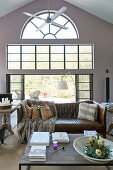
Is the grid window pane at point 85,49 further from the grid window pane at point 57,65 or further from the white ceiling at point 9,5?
the white ceiling at point 9,5

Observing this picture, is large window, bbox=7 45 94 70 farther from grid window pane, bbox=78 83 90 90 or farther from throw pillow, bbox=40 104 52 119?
throw pillow, bbox=40 104 52 119

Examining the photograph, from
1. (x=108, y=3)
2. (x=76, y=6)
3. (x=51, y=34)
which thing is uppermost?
(x=76, y=6)

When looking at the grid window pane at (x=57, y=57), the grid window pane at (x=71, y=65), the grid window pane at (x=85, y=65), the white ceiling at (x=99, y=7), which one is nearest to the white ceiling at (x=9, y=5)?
the white ceiling at (x=99, y=7)

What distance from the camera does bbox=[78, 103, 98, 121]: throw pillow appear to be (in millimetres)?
3353

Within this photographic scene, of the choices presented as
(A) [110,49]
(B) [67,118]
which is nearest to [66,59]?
(A) [110,49]

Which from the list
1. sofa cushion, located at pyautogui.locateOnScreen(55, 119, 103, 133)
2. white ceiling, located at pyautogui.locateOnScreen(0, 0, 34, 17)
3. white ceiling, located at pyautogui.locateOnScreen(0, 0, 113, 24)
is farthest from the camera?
white ceiling, located at pyautogui.locateOnScreen(0, 0, 34, 17)

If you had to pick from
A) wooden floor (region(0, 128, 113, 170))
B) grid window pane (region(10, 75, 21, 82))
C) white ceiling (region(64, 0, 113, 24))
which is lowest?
wooden floor (region(0, 128, 113, 170))

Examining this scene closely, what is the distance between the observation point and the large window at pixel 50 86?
7.07 m

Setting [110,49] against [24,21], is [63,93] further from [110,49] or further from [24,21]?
[24,21]

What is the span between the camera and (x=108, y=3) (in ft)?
17.3

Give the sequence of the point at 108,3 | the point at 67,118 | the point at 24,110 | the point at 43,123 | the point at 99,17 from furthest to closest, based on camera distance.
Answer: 1. the point at 99,17
2. the point at 108,3
3. the point at 67,118
4. the point at 24,110
5. the point at 43,123

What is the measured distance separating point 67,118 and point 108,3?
4.72 meters

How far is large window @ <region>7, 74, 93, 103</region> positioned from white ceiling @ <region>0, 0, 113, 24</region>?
2947mm

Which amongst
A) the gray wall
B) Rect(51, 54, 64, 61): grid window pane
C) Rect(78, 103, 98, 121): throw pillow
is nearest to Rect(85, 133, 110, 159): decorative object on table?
Rect(78, 103, 98, 121): throw pillow
